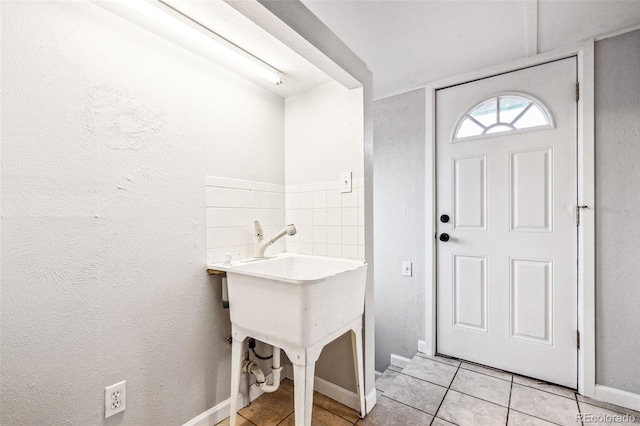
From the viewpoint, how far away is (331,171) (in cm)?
173

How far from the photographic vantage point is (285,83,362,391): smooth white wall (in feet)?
5.35

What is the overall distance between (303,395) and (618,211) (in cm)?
198

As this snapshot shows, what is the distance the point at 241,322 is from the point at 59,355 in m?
0.65

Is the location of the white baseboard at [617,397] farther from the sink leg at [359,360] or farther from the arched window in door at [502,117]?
the arched window in door at [502,117]

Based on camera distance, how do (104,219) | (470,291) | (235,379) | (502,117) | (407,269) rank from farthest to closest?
(407,269) → (470,291) → (502,117) → (235,379) → (104,219)

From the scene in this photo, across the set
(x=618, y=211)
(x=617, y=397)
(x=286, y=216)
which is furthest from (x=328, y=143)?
(x=617, y=397)

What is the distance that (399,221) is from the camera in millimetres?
2359

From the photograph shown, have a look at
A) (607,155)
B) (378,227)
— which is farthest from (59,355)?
(607,155)

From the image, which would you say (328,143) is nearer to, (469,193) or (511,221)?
(469,193)

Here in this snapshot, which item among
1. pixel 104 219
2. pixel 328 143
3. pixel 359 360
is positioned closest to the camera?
pixel 104 219

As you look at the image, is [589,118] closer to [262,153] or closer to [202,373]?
[262,153]

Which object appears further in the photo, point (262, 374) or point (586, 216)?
point (586, 216)

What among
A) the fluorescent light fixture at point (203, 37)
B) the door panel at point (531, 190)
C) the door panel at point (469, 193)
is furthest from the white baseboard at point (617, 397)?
the fluorescent light fixture at point (203, 37)

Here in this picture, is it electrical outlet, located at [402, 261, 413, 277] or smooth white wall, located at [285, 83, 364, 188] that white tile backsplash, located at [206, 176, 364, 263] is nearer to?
smooth white wall, located at [285, 83, 364, 188]
